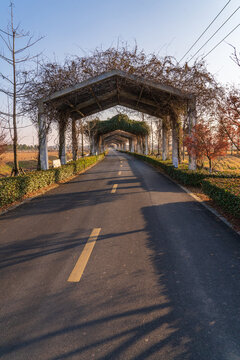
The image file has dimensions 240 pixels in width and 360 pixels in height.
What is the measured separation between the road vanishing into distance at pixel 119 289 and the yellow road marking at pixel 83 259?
19mm

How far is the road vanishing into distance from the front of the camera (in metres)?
2.44

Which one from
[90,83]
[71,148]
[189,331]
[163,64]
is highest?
[163,64]

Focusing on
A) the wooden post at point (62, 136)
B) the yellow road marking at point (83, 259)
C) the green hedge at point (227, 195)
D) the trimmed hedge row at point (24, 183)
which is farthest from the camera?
the wooden post at point (62, 136)

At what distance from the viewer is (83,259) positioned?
4.35 meters

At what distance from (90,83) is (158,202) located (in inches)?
404

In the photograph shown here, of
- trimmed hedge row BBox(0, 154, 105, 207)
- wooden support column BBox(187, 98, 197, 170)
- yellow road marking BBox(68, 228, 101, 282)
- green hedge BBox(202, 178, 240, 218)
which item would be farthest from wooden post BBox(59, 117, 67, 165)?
yellow road marking BBox(68, 228, 101, 282)

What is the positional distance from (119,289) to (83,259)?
116cm

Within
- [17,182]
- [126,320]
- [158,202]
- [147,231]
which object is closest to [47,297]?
[126,320]

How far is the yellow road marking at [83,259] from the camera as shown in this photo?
3779 millimetres

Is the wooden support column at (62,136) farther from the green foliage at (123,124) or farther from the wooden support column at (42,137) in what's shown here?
the green foliage at (123,124)

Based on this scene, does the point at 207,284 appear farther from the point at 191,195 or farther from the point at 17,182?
the point at 17,182

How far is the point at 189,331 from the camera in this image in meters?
2.61

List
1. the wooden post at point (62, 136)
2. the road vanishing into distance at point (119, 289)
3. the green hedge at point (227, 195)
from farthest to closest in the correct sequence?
the wooden post at point (62, 136) < the green hedge at point (227, 195) < the road vanishing into distance at point (119, 289)

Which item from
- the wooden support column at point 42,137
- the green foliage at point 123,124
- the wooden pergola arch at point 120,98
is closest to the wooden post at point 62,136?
the wooden pergola arch at point 120,98
